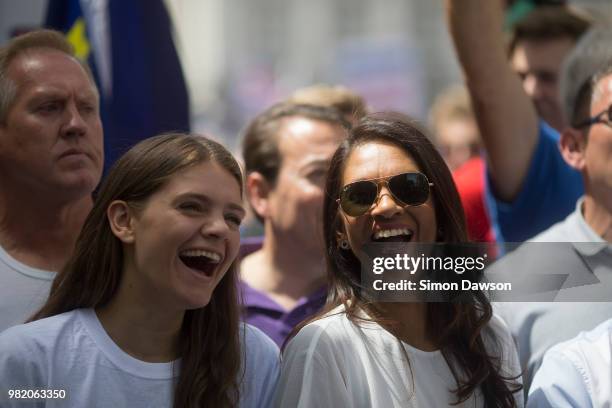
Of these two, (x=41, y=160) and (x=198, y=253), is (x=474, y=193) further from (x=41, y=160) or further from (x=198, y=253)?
(x=198, y=253)

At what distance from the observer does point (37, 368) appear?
2.81 meters

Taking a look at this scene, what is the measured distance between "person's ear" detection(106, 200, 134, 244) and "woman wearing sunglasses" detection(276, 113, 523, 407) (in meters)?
0.51

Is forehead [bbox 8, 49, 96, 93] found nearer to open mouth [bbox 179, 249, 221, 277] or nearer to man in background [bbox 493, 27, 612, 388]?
open mouth [bbox 179, 249, 221, 277]

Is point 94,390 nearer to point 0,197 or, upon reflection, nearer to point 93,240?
point 93,240

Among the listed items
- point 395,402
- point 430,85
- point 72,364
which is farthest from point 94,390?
point 430,85

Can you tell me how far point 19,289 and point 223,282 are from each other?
0.62 metres

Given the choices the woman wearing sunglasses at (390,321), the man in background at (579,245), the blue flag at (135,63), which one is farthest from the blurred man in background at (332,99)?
the woman wearing sunglasses at (390,321)

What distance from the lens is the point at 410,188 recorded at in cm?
300

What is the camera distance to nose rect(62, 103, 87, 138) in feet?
11.1

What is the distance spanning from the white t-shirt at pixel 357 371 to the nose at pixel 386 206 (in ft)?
0.91

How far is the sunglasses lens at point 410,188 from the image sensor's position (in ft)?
9.84

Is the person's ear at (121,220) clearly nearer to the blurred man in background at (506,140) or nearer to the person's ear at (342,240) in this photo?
the person's ear at (342,240)

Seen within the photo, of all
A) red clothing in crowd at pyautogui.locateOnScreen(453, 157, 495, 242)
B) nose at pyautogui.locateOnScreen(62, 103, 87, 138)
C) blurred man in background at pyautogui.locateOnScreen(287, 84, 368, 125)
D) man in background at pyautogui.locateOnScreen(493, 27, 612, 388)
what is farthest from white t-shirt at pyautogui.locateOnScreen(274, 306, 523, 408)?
blurred man in background at pyautogui.locateOnScreen(287, 84, 368, 125)

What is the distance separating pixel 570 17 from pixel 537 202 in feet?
4.58
